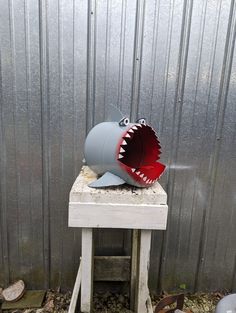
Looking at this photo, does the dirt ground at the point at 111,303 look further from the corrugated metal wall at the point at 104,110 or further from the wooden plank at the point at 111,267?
the wooden plank at the point at 111,267

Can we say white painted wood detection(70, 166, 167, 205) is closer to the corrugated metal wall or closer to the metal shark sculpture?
the metal shark sculpture

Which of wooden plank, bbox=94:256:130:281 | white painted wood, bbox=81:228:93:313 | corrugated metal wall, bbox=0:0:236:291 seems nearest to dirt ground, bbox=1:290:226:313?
corrugated metal wall, bbox=0:0:236:291

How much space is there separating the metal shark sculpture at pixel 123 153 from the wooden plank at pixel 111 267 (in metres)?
0.78

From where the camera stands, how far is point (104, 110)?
68.7 inches

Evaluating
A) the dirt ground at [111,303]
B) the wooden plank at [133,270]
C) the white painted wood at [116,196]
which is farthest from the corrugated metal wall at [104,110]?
the white painted wood at [116,196]

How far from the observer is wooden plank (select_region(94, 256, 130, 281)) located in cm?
176

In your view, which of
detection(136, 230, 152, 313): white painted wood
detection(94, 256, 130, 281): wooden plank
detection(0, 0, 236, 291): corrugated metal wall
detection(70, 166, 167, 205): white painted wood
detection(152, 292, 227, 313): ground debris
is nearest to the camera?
detection(70, 166, 167, 205): white painted wood

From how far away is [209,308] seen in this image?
1952 mm

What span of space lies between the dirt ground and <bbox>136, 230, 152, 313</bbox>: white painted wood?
1.43 ft

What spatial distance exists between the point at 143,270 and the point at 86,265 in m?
0.31

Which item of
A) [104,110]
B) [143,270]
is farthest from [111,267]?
[104,110]

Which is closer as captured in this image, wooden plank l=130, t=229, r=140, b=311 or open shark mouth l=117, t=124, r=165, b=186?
open shark mouth l=117, t=124, r=165, b=186

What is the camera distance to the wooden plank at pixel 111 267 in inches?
69.2

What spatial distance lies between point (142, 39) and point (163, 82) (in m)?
0.32
